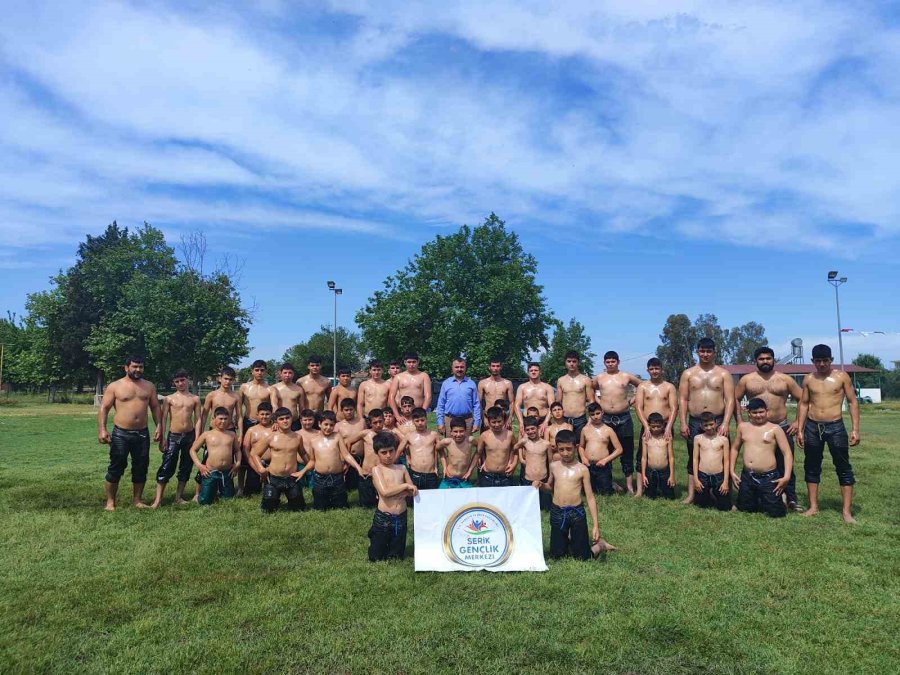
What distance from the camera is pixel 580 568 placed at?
18.9 feet

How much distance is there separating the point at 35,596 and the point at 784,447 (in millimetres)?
8611

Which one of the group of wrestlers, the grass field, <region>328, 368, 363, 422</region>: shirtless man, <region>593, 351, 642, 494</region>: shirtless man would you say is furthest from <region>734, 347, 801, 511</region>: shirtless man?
<region>328, 368, 363, 422</region>: shirtless man

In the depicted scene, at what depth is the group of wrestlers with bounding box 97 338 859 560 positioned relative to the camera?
805 centimetres

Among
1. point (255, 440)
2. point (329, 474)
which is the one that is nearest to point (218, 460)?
point (255, 440)

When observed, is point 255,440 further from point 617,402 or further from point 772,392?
point 772,392

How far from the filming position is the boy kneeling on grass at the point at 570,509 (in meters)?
6.11

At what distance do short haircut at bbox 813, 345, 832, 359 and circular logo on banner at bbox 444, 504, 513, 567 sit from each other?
5.21 m

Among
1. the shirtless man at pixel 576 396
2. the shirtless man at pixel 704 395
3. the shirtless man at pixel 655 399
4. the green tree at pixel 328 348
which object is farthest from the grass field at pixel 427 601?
the green tree at pixel 328 348

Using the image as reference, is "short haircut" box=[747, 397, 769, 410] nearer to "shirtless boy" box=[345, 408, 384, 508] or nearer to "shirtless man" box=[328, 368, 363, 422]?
"shirtless boy" box=[345, 408, 384, 508]

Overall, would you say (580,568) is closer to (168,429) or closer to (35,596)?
(35,596)

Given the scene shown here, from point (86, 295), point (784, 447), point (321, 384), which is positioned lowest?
point (784, 447)

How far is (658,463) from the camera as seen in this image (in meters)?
9.16

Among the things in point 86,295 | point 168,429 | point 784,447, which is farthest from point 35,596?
point 86,295

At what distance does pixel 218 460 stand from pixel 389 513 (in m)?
3.99
